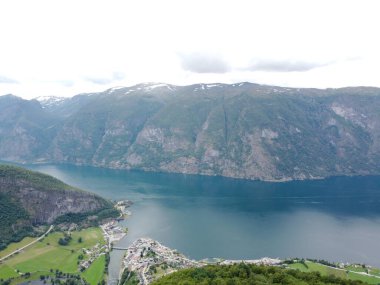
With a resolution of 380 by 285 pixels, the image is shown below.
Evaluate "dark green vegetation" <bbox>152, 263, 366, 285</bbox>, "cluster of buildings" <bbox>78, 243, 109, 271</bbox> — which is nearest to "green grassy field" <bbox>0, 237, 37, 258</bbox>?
"cluster of buildings" <bbox>78, 243, 109, 271</bbox>

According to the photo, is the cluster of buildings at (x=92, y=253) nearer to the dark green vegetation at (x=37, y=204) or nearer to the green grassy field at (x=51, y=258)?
the green grassy field at (x=51, y=258)

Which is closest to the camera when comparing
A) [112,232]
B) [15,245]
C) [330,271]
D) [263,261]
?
[330,271]

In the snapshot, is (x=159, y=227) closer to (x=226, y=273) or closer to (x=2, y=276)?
(x=2, y=276)

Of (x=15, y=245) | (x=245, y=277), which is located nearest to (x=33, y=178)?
(x=15, y=245)

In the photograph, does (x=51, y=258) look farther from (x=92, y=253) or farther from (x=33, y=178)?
(x=33, y=178)

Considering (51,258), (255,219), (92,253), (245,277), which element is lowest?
(51,258)

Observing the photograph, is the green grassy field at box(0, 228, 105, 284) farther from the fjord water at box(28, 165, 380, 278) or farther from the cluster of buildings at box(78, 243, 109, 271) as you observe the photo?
the fjord water at box(28, 165, 380, 278)

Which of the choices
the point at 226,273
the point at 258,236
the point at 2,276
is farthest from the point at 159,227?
the point at 226,273
